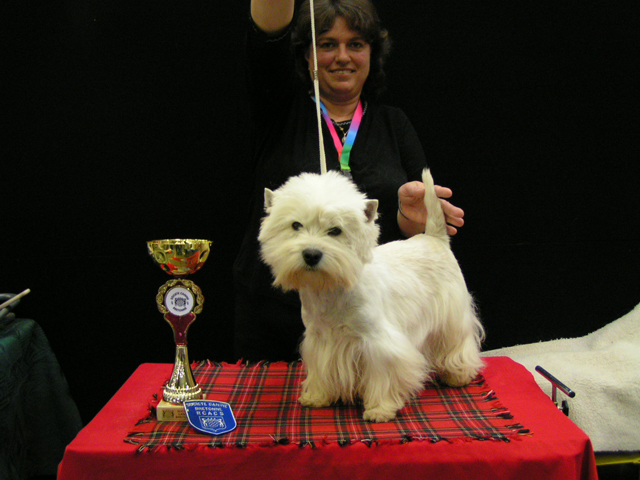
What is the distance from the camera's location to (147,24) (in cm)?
215

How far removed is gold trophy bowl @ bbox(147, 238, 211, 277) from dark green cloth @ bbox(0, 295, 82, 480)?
3.35 ft

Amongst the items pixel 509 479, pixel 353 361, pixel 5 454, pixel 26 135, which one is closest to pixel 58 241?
pixel 26 135

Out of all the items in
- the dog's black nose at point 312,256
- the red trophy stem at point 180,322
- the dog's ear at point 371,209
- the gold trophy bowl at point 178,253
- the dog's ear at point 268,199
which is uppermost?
the dog's ear at point 268,199

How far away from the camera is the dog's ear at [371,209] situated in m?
1.16

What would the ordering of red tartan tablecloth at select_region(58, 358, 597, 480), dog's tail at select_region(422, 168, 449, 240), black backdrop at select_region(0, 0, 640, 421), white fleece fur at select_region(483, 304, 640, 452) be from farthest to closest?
black backdrop at select_region(0, 0, 640, 421)
white fleece fur at select_region(483, 304, 640, 452)
dog's tail at select_region(422, 168, 449, 240)
red tartan tablecloth at select_region(58, 358, 597, 480)

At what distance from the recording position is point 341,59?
61.8 inches

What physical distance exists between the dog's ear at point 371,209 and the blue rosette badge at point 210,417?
564 mm

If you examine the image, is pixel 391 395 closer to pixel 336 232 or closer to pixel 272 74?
pixel 336 232

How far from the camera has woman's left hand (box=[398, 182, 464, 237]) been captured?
4.89ft

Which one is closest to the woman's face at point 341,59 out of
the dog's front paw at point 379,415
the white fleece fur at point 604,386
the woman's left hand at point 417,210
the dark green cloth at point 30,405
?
the woman's left hand at point 417,210

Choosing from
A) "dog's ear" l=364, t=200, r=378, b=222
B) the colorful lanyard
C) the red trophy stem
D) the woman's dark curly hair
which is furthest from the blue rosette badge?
the woman's dark curly hair

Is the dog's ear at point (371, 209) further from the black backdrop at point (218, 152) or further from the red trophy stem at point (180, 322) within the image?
the black backdrop at point (218, 152)

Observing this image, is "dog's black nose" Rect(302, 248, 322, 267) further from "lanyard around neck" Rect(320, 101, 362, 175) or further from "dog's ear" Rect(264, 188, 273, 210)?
"lanyard around neck" Rect(320, 101, 362, 175)

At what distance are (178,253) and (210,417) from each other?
1.30 feet
